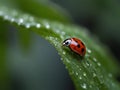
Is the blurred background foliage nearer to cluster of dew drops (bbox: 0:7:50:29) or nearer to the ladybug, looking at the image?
cluster of dew drops (bbox: 0:7:50:29)

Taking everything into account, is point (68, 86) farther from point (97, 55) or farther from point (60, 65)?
point (97, 55)

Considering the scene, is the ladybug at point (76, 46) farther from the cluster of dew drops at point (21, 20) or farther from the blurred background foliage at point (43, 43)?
the blurred background foliage at point (43, 43)

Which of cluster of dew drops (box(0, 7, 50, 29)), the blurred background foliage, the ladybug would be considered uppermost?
the blurred background foliage

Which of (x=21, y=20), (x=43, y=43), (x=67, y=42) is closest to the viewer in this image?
(x=67, y=42)

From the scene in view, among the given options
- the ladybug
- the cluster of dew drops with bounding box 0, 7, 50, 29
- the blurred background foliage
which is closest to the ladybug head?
the ladybug

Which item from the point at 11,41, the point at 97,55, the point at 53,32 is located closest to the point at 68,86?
the point at 11,41

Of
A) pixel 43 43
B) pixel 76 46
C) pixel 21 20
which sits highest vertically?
pixel 43 43

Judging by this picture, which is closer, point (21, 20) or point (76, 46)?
point (76, 46)

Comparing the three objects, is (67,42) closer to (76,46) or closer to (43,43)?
(76,46)

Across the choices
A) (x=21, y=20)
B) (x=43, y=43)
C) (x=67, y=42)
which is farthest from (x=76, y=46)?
(x=43, y=43)
